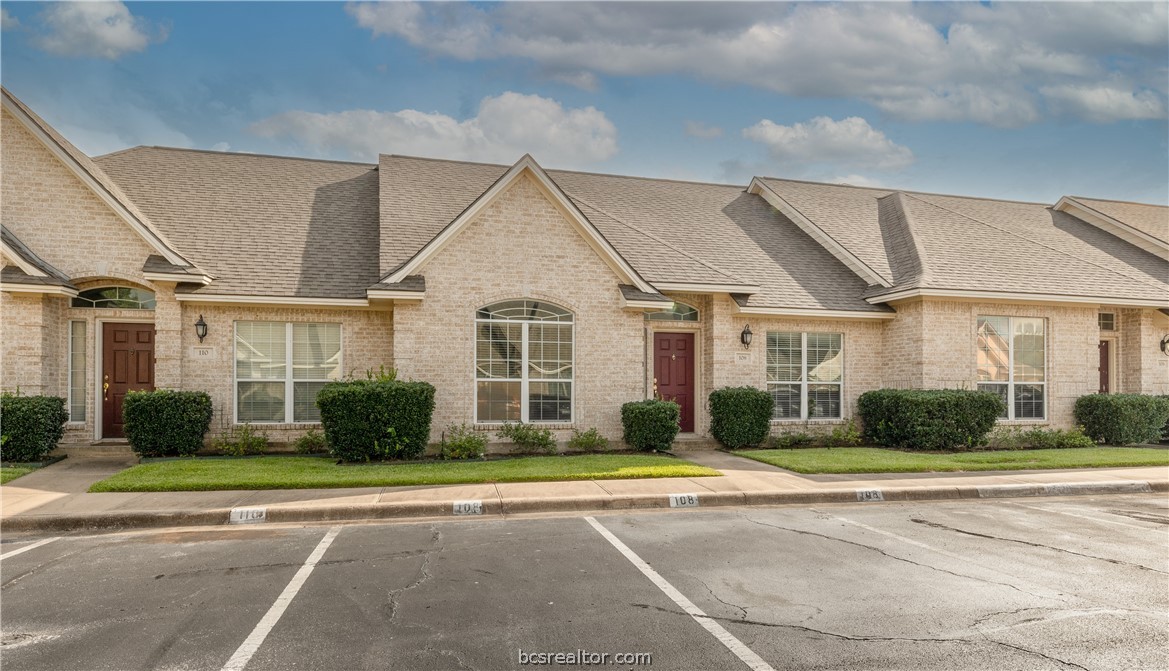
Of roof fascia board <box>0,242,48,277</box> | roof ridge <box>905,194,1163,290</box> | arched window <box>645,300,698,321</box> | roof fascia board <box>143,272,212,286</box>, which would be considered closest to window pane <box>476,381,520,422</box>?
arched window <box>645,300,698,321</box>

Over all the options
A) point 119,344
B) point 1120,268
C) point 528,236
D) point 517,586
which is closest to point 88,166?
point 119,344

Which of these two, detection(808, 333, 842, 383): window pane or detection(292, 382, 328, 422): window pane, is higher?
detection(808, 333, 842, 383): window pane

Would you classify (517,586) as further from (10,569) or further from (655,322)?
(655,322)

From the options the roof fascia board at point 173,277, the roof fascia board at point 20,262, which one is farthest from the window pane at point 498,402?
the roof fascia board at point 20,262

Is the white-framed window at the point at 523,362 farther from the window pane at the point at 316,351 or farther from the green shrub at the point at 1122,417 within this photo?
the green shrub at the point at 1122,417

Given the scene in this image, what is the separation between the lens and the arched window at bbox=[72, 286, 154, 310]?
14.2m

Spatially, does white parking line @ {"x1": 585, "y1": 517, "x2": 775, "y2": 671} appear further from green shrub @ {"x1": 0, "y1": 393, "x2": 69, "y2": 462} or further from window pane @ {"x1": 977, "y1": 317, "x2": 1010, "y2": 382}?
window pane @ {"x1": 977, "y1": 317, "x2": 1010, "y2": 382}

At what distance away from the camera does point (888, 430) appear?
16.1 meters

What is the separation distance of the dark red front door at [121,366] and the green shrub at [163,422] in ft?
4.65

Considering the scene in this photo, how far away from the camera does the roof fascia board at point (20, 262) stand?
12914 millimetres

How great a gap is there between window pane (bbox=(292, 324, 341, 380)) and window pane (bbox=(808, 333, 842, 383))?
430 inches

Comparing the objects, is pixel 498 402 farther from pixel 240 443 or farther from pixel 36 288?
pixel 36 288

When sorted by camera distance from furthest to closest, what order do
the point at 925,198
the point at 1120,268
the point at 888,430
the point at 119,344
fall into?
the point at 925,198 → the point at 1120,268 → the point at 888,430 → the point at 119,344

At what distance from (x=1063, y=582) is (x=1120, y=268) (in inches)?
665
